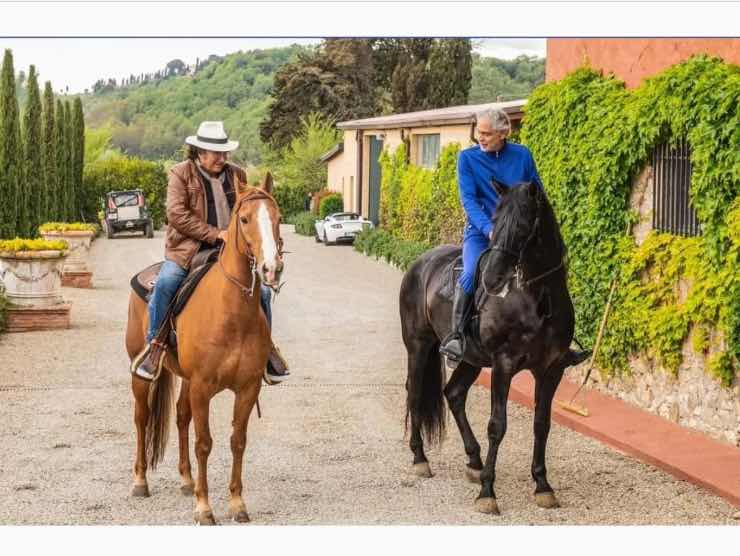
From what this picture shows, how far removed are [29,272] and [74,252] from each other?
5.68 meters

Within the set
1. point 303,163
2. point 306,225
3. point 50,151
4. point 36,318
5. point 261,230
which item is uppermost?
point 50,151

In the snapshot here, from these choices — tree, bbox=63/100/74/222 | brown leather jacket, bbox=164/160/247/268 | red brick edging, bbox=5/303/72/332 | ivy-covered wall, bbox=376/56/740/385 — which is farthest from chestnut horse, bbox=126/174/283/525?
tree, bbox=63/100/74/222

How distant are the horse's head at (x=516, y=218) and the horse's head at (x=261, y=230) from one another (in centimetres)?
131

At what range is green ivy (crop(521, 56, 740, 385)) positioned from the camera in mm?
8344

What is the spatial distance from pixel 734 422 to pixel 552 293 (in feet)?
6.90

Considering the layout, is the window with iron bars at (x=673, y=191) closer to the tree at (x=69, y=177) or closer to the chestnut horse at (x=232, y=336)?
the chestnut horse at (x=232, y=336)

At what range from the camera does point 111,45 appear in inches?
364

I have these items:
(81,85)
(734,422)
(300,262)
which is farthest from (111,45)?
(300,262)

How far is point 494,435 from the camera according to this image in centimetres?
716

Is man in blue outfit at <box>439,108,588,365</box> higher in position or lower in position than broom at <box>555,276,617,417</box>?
higher

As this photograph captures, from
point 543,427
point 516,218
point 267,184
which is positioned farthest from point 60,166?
point 516,218

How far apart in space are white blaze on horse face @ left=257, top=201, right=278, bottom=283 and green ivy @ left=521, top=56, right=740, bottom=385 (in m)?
3.58

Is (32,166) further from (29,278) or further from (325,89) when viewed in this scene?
(325,89)

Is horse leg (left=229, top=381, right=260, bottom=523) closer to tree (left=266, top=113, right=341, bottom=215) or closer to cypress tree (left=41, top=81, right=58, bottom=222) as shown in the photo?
cypress tree (left=41, top=81, right=58, bottom=222)
